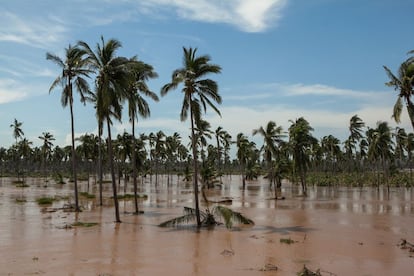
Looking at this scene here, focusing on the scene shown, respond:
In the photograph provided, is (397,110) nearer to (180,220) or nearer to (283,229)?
(283,229)

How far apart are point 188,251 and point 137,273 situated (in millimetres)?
3915

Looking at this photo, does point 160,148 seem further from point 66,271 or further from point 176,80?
point 66,271

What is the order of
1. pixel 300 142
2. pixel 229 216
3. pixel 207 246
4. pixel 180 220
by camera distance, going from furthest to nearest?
pixel 300 142 → pixel 180 220 → pixel 229 216 → pixel 207 246

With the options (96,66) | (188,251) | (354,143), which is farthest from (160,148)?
(188,251)

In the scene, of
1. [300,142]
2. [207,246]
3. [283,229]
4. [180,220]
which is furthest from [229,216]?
[300,142]

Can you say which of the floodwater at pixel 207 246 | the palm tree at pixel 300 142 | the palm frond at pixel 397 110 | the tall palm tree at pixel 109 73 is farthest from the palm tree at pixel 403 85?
the palm tree at pixel 300 142

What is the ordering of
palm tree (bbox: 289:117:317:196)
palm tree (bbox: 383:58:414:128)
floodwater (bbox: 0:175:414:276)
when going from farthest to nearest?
palm tree (bbox: 289:117:317:196) < palm tree (bbox: 383:58:414:128) < floodwater (bbox: 0:175:414:276)

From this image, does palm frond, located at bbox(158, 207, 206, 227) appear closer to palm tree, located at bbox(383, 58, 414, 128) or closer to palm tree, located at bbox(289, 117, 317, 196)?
palm tree, located at bbox(383, 58, 414, 128)

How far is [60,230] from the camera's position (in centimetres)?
2259

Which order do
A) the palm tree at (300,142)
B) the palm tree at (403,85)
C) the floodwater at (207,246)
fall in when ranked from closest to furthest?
the floodwater at (207,246) < the palm tree at (403,85) < the palm tree at (300,142)

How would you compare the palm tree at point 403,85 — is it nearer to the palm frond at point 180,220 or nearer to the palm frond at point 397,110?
the palm frond at point 397,110

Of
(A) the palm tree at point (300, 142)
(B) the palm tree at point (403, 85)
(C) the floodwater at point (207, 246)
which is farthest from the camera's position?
(A) the palm tree at point (300, 142)

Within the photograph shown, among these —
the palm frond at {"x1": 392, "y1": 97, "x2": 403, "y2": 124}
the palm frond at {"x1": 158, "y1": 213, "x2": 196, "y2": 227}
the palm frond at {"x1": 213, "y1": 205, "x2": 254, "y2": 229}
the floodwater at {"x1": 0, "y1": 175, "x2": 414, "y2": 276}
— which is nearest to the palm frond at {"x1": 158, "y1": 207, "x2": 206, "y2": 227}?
the palm frond at {"x1": 158, "y1": 213, "x2": 196, "y2": 227}

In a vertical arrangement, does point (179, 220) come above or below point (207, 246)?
above
